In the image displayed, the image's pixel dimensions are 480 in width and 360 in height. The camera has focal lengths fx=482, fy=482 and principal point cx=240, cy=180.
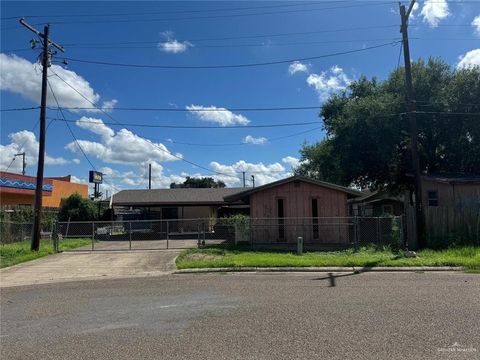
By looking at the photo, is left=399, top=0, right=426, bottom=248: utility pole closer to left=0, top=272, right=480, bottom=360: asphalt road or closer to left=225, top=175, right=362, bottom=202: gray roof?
left=225, top=175, right=362, bottom=202: gray roof

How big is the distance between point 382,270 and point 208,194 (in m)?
25.5

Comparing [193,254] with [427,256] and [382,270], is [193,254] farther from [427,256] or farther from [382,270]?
[427,256]

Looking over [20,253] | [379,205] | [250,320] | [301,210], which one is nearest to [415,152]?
[301,210]

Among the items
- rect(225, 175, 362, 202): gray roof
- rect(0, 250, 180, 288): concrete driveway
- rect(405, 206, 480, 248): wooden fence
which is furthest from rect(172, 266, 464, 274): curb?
rect(225, 175, 362, 202): gray roof

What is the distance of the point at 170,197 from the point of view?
38031mm

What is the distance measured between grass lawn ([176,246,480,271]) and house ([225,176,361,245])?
13.2 feet

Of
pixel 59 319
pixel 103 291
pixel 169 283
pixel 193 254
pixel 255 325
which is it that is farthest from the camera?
pixel 193 254

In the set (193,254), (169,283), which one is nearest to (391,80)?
(193,254)

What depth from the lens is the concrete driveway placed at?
15.1 metres

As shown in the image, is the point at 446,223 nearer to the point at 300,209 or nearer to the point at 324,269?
the point at 300,209

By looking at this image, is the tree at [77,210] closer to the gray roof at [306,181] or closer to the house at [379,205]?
the gray roof at [306,181]

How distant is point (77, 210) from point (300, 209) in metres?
20.8

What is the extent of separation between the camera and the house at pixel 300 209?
23219mm

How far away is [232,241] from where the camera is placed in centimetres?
2447
